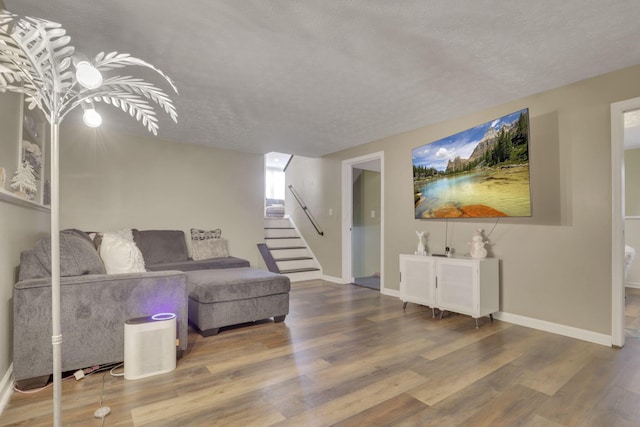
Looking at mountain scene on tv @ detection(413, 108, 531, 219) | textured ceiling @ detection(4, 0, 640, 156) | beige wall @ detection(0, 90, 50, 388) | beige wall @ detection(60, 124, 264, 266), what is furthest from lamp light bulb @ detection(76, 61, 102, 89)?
beige wall @ detection(60, 124, 264, 266)

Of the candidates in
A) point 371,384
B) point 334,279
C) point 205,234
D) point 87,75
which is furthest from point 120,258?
point 334,279

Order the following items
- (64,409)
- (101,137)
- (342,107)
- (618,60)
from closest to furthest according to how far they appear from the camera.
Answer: (64,409) < (618,60) < (342,107) < (101,137)

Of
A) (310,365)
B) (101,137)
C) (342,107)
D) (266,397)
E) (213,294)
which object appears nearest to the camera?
(266,397)

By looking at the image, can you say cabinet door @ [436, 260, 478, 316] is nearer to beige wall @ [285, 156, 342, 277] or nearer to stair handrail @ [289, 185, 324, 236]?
beige wall @ [285, 156, 342, 277]

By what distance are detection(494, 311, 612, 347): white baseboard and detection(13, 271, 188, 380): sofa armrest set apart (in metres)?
3.06

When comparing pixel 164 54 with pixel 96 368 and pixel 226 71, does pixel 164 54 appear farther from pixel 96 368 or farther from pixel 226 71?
pixel 96 368

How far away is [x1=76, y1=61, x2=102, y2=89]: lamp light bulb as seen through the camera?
49.1 inches

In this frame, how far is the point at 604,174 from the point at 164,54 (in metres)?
3.65

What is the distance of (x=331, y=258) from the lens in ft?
18.4

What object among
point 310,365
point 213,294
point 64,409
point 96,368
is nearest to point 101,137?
point 213,294

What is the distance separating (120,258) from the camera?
2.43 m

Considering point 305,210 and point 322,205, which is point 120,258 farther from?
point 305,210

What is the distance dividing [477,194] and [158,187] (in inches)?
167

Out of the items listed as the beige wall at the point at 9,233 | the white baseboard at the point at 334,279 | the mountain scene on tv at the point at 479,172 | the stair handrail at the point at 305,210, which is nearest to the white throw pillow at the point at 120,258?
the beige wall at the point at 9,233
